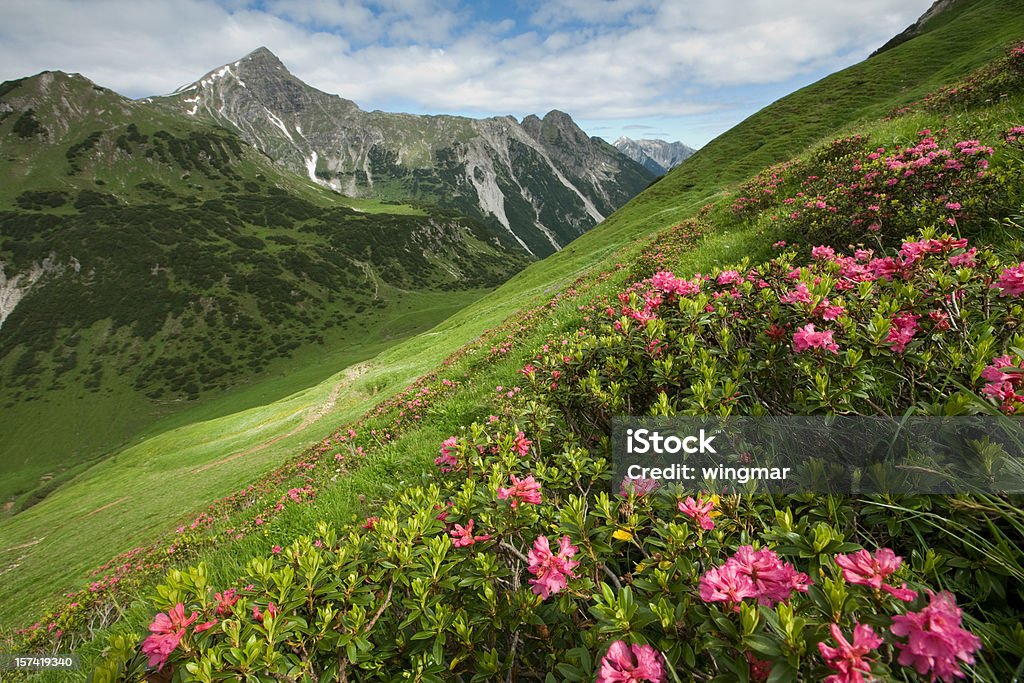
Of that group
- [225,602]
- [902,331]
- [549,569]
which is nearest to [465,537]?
[549,569]

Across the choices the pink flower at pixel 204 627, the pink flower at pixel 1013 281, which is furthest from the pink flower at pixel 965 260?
the pink flower at pixel 204 627

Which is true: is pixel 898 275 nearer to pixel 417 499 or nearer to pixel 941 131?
pixel 417 499

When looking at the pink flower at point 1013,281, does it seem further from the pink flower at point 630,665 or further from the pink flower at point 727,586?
the pink flower at point 630,665

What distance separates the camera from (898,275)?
3713 millimetres

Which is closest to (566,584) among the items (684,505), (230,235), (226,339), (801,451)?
(684,505)

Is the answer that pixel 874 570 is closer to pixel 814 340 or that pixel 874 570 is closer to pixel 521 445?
pixel 814 340

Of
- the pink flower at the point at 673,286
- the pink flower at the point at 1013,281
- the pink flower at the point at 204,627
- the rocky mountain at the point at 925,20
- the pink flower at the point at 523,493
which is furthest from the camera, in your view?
the rocky mountain at the point at 925,20

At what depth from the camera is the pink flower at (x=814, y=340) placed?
2932 mm

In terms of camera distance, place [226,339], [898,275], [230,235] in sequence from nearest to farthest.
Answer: [898,275] < [226,339] < [230,235]

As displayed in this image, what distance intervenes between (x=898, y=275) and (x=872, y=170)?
6503 millimetres

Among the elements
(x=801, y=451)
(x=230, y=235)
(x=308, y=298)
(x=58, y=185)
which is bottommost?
(x=801, y=451)

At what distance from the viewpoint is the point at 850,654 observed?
1.39 meters

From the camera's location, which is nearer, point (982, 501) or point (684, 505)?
point (982, 501)

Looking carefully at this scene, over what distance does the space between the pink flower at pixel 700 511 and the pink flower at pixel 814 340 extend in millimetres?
1520
